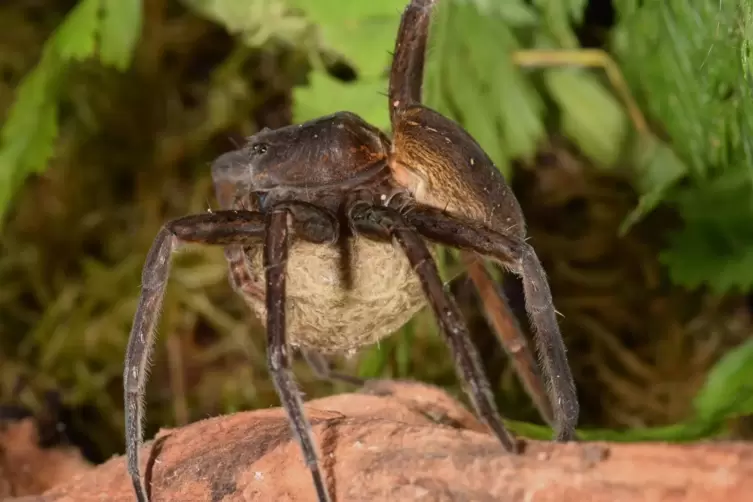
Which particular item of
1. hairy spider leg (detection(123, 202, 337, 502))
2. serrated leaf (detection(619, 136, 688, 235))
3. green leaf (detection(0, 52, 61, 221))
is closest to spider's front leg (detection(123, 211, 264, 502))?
hairy spider leg (detection(123, 202, 337, 502))

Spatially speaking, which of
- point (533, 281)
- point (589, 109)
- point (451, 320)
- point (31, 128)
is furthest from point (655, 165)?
point (31, 128)

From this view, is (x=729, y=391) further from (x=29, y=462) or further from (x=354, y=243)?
(x=29, y=462)

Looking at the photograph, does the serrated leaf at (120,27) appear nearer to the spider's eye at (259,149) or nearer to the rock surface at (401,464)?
the spider's eye at (259,149)

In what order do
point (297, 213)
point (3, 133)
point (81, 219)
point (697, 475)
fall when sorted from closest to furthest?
point (697, 475) < point (297, 213) < point (3, 133) < point (81, 219)

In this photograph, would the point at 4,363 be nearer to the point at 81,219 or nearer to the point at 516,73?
the point at 81,219

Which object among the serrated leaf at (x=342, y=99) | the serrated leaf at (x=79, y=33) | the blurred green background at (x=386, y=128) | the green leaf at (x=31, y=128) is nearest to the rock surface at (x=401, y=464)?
the blurred green background at (x=386, y=128)

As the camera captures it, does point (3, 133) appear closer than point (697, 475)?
No

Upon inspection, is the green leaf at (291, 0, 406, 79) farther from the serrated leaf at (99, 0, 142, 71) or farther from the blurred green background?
the serrated leaf at (99, 0, 142, 71)

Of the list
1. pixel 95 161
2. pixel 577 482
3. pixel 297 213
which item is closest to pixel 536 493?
pixel 577 482
